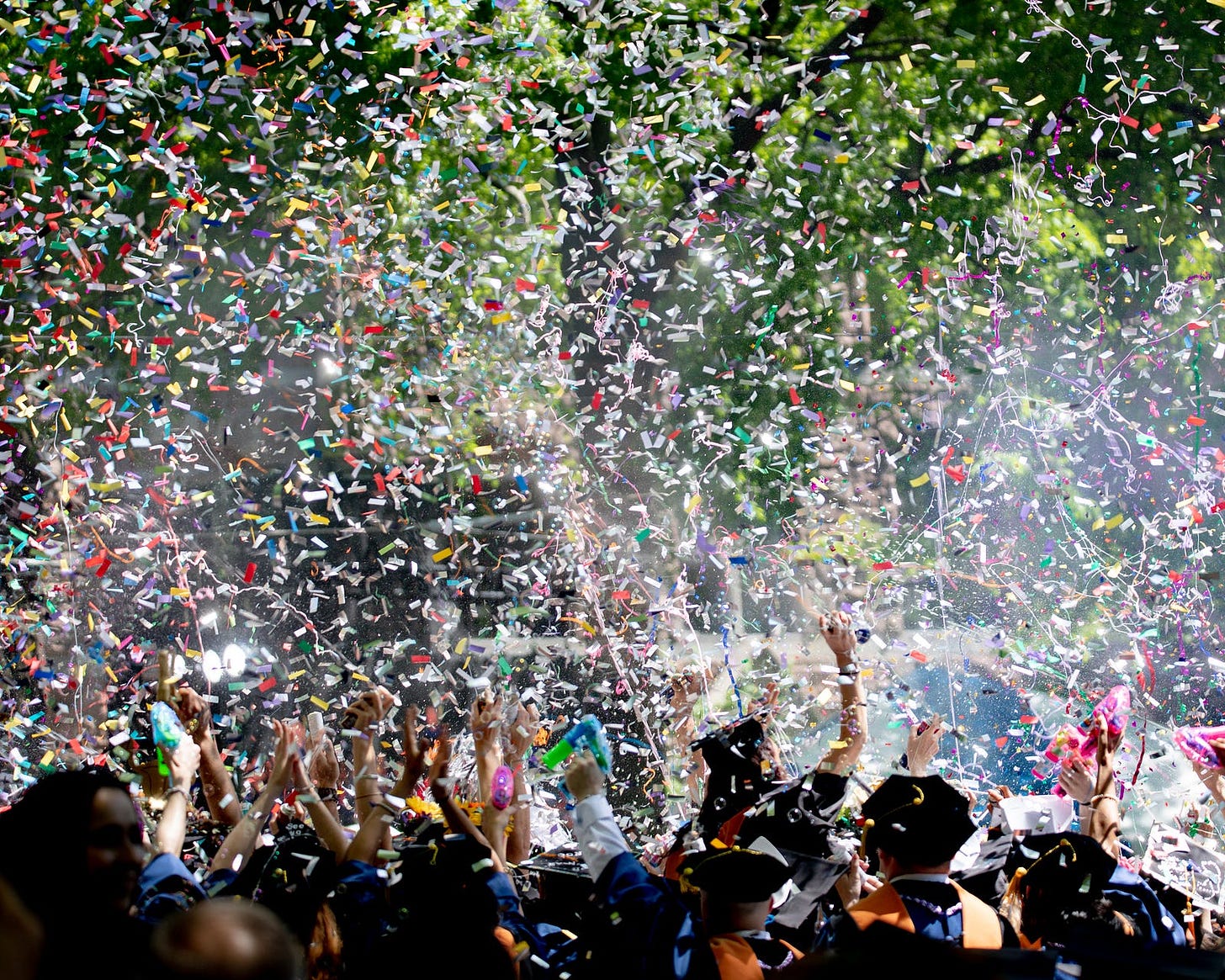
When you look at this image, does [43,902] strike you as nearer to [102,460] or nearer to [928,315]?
[102,460]

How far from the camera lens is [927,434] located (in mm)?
12922

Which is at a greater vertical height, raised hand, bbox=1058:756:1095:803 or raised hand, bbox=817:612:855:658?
raised hand, bbox=817:612:855:658

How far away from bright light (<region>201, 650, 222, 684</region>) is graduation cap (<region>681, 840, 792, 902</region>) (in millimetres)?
9105

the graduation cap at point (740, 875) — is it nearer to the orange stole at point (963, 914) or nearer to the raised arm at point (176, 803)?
the orange stole at point (963, 914)

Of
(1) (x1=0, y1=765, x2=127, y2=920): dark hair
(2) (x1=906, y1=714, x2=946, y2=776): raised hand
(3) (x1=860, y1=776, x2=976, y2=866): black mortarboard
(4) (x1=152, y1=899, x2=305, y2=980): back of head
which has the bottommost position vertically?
(2) (x1=906, y1=714, x2=946, y2=776): raised hand

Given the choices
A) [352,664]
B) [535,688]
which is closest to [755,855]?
[535,688]

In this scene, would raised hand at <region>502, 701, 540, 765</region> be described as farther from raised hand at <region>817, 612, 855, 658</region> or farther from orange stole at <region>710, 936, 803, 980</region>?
orange stole at <region>710, 936, 803, 980</region>

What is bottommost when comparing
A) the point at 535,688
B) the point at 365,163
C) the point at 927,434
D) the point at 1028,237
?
the point at 535,688

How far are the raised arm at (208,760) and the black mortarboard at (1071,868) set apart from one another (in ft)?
11.4

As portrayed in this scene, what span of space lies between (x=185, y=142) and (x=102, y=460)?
142 inches

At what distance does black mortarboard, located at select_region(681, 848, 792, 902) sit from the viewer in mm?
3340

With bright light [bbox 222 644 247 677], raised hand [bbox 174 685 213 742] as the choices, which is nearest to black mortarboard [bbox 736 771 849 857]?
raised hand [bbox 174 685 213 742]

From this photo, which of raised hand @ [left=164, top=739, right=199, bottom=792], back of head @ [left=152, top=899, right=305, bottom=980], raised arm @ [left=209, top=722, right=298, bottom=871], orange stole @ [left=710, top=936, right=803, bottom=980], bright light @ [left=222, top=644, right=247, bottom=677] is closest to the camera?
back of head @ [left=152, top=899, right=305, bottom=980]

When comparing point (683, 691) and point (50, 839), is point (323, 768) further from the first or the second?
point (50, 839)
